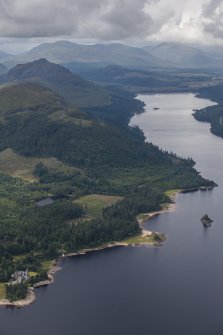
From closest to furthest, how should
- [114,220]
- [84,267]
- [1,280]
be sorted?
1. [1,280]
2. [84,267]
3. [114,220]

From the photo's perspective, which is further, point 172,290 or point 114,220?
point 114,220

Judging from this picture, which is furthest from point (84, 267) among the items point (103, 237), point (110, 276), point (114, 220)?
point (114, 220)

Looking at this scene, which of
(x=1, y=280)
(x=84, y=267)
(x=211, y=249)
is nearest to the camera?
(x=1, y=280)

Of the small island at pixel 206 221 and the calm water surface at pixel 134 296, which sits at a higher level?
the small island at pixel 206 221

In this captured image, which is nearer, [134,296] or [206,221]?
[134,296]

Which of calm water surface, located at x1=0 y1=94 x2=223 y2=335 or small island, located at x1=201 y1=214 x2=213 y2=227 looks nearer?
calm water surface, located at x1=0 y1=94 x2=223 y2=335

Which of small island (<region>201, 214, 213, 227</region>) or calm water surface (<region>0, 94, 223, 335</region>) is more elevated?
small island (<region>201, 214, 213, 227</region>)

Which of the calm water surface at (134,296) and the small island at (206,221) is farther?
the small island at (206,221)

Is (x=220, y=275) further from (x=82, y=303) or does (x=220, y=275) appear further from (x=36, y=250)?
(x=36, y=250)

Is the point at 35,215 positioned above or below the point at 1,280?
above

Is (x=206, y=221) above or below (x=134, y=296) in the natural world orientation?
above
